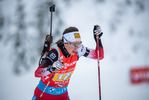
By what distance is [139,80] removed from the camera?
3457 mm

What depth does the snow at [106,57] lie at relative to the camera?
255cm

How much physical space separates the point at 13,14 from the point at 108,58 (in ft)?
6.40

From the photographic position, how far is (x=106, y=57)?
3.16m

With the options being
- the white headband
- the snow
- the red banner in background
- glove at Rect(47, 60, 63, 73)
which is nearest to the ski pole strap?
glove at Rect(47, 60, 63, 73)

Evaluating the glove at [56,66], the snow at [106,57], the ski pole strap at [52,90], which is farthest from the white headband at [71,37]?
the snow at [106,57]

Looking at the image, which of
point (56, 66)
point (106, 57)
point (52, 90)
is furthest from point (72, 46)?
point (106, 57)

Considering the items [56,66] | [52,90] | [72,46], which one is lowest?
[52,90]

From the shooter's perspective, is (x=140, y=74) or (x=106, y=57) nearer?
(x=106, y=57)

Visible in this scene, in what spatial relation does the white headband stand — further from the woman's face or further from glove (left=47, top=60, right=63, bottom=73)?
glove (left=47, top=60, right=63, bottom=73)

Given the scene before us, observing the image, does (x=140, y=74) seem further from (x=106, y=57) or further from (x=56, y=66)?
(x=56, y=66)

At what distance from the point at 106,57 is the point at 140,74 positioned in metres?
1.01

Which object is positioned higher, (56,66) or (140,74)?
(56,66)

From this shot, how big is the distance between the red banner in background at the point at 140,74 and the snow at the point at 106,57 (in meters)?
0.10

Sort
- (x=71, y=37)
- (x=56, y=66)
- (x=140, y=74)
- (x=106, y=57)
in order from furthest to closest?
(x=140, y=74) < (x=106, y=57) < (x=71, y=37) < (x=56, y=66)
